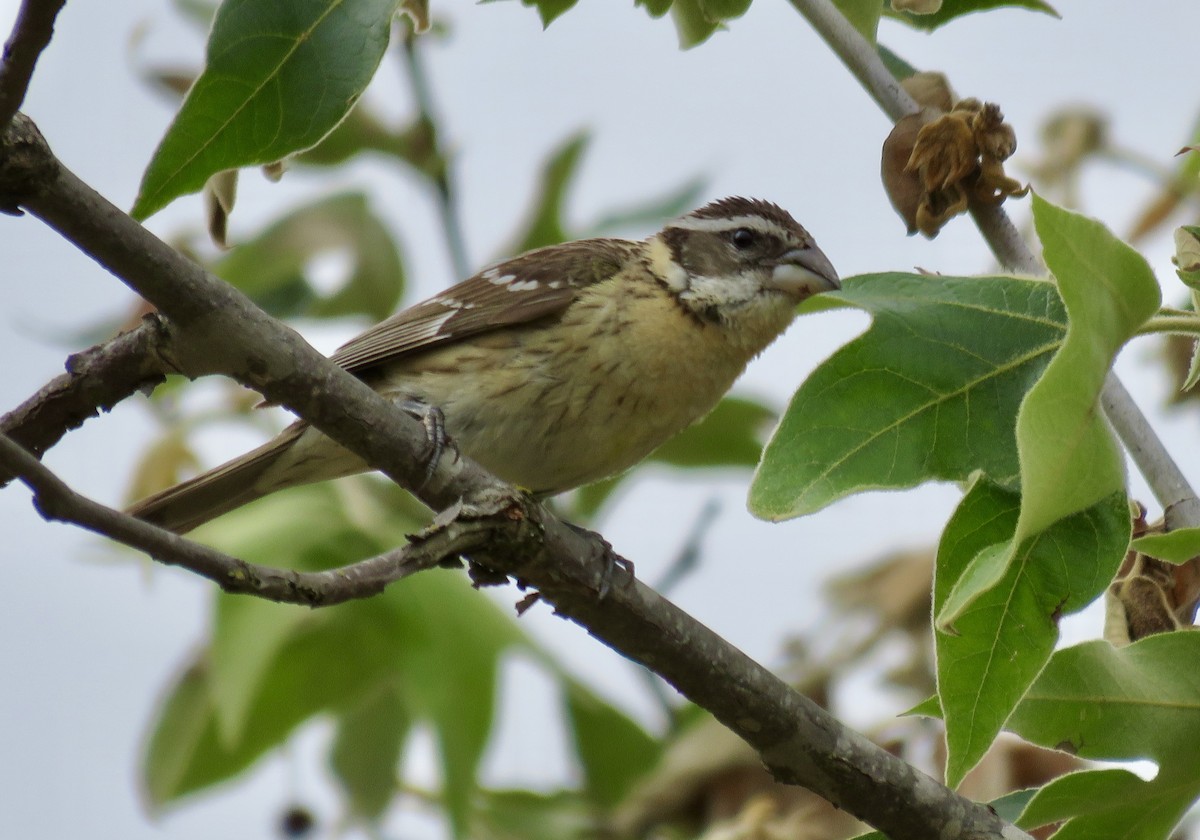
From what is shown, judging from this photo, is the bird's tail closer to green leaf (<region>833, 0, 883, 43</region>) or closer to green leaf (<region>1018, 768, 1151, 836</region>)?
green leaf (<region>833, 0, 883, 43</region>)

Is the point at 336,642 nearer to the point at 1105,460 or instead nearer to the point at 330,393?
the point at 330,393

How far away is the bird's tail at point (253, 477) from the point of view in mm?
4520

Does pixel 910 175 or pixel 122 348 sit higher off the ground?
pixel 122 348

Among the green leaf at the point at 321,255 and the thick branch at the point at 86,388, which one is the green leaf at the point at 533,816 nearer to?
the green leaf at the point at 321,255

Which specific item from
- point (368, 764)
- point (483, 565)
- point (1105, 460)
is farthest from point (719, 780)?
point (1105, 460)

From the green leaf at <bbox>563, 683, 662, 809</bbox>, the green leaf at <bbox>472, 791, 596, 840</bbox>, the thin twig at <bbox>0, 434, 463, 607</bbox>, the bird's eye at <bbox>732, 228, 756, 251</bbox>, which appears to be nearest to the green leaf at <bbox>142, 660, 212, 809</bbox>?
the green leaf at <bbox>472, 791, 596, 840</bbox>

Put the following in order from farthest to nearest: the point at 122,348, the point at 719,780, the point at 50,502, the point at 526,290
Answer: the point at 719,780 → the point at 526,290 → the point at 122,348 → the point at 50,502

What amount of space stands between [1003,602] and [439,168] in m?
3.78

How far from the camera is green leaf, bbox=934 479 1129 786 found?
7.77 ft

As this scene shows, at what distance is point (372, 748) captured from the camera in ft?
18.6

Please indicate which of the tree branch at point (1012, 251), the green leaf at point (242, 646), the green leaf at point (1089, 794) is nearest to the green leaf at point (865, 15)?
the tree branch at point (1012, 251)

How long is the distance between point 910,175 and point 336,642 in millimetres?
3245

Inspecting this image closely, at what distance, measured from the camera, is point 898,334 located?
104 inches

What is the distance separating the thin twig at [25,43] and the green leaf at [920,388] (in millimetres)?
1303
